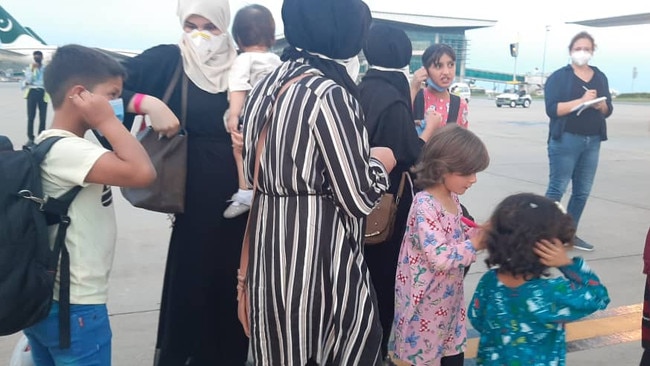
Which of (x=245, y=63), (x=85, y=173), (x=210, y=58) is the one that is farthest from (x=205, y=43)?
(x=85, y=173)

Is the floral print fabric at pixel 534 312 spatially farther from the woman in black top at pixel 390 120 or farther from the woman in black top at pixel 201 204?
the woman in black top at pixel 201 204

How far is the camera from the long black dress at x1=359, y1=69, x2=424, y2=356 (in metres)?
2.82

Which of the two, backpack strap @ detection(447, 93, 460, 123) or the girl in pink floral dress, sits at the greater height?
backpack strap @ detection(447, 93, 460, 123)

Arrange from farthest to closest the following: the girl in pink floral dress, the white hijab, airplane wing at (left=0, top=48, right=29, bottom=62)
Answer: airplane wing at (left=0, top=48, right=29, bottom=62) < the white hijab < the girl in pink floral dress

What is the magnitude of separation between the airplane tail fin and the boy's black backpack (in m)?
60.0

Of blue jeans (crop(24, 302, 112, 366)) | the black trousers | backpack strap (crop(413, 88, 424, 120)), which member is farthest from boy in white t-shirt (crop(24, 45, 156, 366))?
backpack strap (crop(413, 88, 424, 120))

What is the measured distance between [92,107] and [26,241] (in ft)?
1.43

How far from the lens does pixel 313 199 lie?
1787 mm

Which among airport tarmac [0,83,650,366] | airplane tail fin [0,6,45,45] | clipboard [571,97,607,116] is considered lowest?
airport tarmac [0,83,650,366]

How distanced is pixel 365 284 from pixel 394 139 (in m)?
1.07

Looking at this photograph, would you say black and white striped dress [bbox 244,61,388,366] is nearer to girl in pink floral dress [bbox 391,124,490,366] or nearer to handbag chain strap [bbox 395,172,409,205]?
girl in pink floral dress [bbox 391,124,490,366]

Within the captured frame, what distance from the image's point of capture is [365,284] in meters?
1.92

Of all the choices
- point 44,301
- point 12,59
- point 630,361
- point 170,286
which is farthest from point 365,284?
point 12,59

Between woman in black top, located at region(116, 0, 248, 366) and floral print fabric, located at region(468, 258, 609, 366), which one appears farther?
woman in black top, located at region(116, 0, 248, 366)
